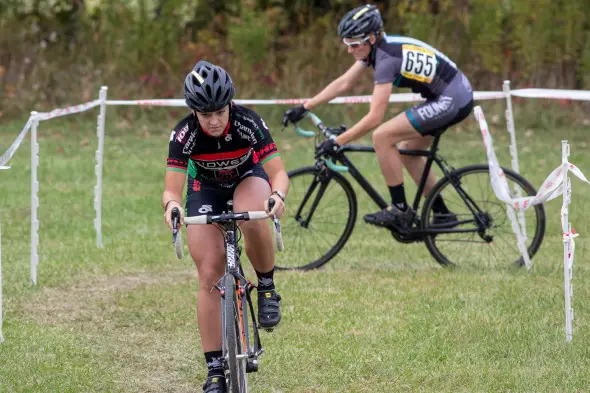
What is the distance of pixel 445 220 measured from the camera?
8898mm

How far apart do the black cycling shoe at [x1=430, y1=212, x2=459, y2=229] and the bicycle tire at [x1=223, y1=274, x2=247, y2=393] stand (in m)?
3.82

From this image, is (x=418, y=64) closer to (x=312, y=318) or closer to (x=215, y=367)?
(x=312, y=318)

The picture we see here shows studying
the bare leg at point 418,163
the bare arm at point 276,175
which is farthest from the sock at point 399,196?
the bare arm at point 276,175

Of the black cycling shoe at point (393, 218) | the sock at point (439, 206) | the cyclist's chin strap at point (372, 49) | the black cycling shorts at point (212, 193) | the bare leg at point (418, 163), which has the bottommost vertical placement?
Answer: the black cycling shorts at point (212, 193)

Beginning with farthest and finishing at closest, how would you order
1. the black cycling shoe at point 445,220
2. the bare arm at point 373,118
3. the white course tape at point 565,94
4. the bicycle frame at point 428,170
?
the black cycling shoe at point 445,220 → the bicycle frame at point 428,170 → the bare arm at point 373,118 → the white course tape at point 565,94

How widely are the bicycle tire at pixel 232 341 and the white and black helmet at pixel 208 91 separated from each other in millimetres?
896

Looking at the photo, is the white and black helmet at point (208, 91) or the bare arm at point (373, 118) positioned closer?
the white and black helmet at point (208, 91)

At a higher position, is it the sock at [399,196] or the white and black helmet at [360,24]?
the white and black helmet at [360,24]

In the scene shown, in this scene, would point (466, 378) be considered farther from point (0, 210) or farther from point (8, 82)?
point (8, 82)

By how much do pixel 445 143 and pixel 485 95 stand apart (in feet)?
24.3

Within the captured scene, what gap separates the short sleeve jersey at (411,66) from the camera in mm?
8578

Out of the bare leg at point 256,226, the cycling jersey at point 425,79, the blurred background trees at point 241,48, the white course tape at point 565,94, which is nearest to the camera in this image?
the bare leg at point 256,226

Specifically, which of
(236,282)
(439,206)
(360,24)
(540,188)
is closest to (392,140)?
(439,206)

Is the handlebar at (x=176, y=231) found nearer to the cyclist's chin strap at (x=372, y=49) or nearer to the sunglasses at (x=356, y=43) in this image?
the sunglasses at (x=356, y=43)
